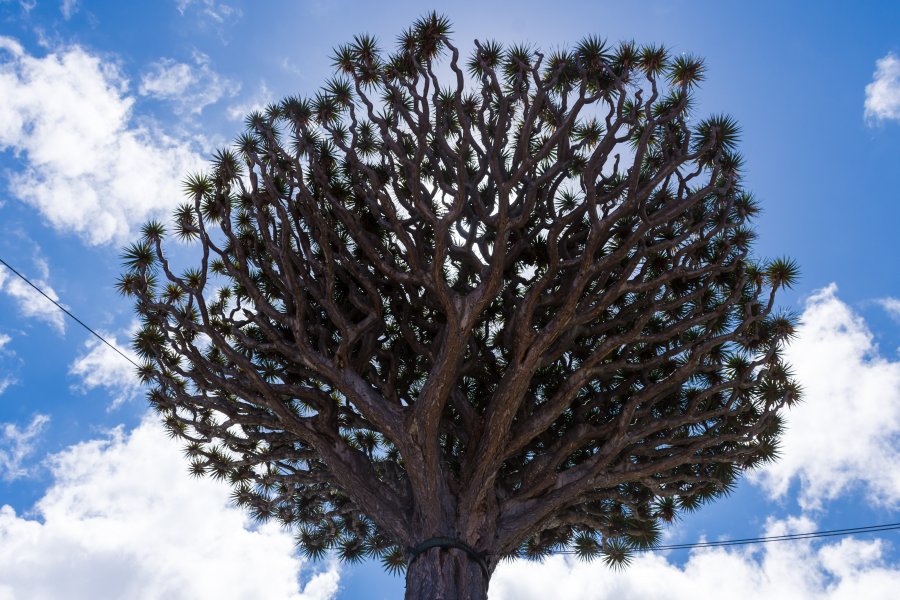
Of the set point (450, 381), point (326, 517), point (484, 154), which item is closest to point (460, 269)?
point (484, 154)

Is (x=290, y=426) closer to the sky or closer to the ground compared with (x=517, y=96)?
closer to the ground

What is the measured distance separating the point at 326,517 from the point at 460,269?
463 centimetres

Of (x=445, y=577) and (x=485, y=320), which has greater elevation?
(x=485, y=320)

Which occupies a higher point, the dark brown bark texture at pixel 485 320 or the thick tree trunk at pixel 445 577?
the dark brown bark texture at pixel 485 320

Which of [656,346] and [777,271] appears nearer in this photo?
[777,271]

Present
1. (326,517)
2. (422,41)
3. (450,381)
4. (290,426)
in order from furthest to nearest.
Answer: (326,517) < (422,41) < (290,426) < (450,381)

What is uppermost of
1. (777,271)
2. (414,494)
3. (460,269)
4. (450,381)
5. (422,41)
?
(422,41)

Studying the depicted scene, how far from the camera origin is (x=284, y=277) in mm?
8602

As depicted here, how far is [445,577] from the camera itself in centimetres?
717

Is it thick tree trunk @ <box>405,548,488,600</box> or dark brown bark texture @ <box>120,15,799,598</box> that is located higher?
dark brown bark texture @ <box>120,15,799,598</box>

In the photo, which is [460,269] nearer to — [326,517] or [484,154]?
[484,154]

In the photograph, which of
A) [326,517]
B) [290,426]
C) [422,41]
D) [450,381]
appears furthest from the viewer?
[326,517]

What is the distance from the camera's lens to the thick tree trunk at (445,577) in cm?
705

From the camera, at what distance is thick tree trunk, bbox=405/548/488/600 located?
7.05 metres
